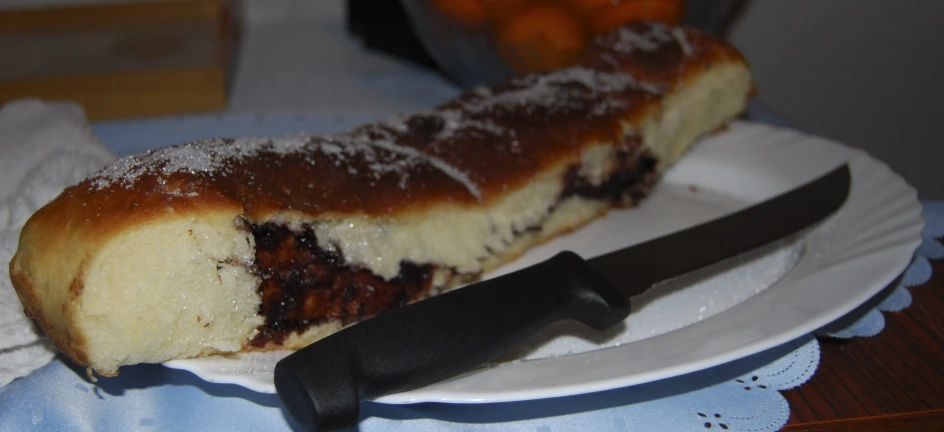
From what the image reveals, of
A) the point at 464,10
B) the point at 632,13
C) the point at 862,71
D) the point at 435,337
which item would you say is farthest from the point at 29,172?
the point at 862,71

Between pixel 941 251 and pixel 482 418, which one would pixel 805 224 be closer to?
pixel 941 251

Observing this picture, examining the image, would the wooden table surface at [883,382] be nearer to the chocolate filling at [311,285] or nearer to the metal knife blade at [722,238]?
the metal knife blade at [722,238]

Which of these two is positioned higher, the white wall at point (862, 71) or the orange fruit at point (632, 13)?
the orange fruit at point (632, 13)

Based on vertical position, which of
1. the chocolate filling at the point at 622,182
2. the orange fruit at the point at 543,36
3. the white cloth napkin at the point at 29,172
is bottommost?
the chocolate filling at the point at 622,182

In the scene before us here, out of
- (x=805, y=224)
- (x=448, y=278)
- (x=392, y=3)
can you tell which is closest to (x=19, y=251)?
(x=448, y=278)

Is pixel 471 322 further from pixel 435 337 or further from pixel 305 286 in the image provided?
pixel 305 286

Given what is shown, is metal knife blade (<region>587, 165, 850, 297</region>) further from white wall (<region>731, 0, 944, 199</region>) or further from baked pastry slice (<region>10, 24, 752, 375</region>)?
white wall (<region>731, 0, 944, 199</region>)

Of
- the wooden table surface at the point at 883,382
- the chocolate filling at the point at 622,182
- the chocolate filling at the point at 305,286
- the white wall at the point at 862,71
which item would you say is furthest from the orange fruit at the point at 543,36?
the white wall at the point at 862,71
